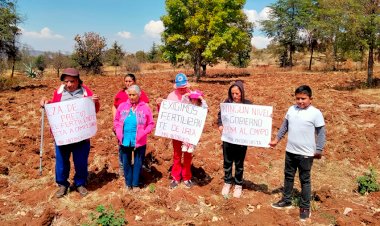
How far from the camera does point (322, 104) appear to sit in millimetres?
12125

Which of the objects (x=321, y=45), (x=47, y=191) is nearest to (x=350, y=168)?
(x=47, y=191)

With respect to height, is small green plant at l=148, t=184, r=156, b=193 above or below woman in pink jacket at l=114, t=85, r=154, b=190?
below

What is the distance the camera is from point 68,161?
490cm

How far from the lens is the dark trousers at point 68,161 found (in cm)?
481

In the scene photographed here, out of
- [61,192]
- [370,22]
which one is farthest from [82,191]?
[370,22]

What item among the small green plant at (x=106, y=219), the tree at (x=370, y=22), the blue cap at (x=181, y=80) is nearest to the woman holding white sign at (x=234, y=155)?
the blue cap at (x=181, y=80)

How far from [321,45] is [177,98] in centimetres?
3880

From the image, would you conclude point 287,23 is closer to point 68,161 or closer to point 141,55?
point 141,55

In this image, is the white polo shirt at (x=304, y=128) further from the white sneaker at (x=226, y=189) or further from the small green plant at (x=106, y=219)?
the small green plant at (x=106, y=219)

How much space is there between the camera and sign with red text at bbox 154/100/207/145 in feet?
16.2

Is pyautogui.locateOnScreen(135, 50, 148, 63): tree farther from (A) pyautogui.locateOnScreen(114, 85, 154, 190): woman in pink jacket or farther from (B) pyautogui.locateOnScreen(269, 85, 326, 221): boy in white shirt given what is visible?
(B) pyautogui.locateOnScreen(269, 85, 326, 221): boy in white shirt

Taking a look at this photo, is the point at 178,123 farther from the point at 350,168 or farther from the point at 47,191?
the point at 350,168

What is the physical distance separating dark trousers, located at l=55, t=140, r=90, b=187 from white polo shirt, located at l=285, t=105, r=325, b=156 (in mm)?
2952

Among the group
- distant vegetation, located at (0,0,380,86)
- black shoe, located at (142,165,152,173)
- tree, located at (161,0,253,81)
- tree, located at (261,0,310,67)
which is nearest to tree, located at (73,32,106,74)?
distant vegetation, located at (0,0,380,86)
